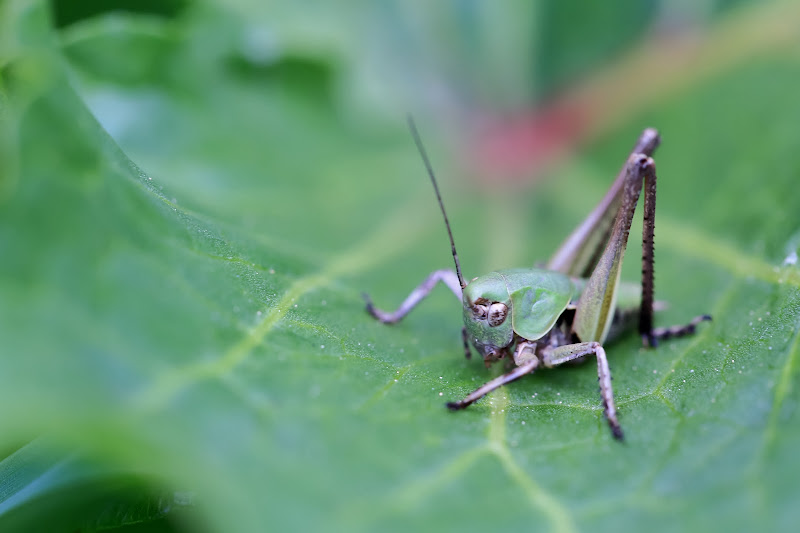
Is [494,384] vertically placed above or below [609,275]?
below

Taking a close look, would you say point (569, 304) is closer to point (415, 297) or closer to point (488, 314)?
point (488, 314)

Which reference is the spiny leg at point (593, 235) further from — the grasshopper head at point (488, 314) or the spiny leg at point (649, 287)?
the grasshopper head at point (488, 314)

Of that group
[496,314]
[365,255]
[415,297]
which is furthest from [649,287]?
[365,255]

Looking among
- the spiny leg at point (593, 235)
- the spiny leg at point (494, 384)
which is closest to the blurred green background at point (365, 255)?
the spiny leg at point (494, 384)

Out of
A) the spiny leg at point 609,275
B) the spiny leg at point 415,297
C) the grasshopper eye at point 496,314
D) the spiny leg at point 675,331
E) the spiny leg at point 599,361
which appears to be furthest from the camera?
the spiny leg at point 415,297

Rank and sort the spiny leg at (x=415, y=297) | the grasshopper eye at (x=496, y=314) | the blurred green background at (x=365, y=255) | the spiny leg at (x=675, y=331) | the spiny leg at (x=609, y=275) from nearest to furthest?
the blurred green background at (x=365, y=255) → the grasshopper eye at (x=496, y=314) → the spiny leg at (x=609, y=275) → the spiny leg at (x=675, y=331) → the spiny leg at (x=415, y=297)

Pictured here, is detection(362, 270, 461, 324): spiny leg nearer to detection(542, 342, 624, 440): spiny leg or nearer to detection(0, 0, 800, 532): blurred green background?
detection(0, 0, 800, 532): blurred green background

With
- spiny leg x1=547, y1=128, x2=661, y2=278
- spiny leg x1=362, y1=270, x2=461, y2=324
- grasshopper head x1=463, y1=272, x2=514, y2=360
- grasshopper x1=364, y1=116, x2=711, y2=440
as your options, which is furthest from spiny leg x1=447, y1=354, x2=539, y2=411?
spiny leg x1=547, y1=128, x2=661, y2=278
